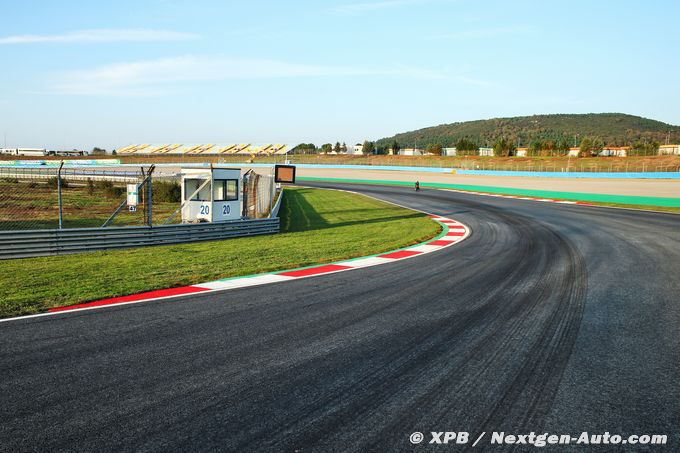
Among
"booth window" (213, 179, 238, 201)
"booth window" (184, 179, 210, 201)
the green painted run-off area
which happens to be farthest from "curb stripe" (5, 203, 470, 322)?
the green painted run-off area

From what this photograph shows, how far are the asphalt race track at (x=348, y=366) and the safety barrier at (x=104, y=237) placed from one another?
20.5 ft

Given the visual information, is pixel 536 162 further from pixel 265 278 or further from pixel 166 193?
pixel 265 278

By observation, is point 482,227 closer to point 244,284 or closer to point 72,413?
point 244,284

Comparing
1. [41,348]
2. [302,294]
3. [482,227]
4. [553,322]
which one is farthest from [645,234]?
[41,348]

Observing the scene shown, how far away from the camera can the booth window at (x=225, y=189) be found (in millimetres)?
17312

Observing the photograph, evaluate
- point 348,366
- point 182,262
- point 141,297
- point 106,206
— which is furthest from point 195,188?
point 348,366

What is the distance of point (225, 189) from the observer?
1755cm

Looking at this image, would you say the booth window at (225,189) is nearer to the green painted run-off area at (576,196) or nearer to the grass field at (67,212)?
the grass field at (67,212)

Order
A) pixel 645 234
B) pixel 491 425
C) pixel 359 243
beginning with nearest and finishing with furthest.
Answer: pixel 491 425 < pixel 359 243 < pixel 645 234

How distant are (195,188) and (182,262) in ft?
22.8

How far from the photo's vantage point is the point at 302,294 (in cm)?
796

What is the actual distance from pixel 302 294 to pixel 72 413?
14.4 ft

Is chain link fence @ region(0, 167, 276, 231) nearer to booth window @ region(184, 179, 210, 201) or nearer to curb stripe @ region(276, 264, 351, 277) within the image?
booth window @ region(184, 179, 210, 201)

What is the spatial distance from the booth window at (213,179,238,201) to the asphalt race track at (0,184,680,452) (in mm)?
9494
